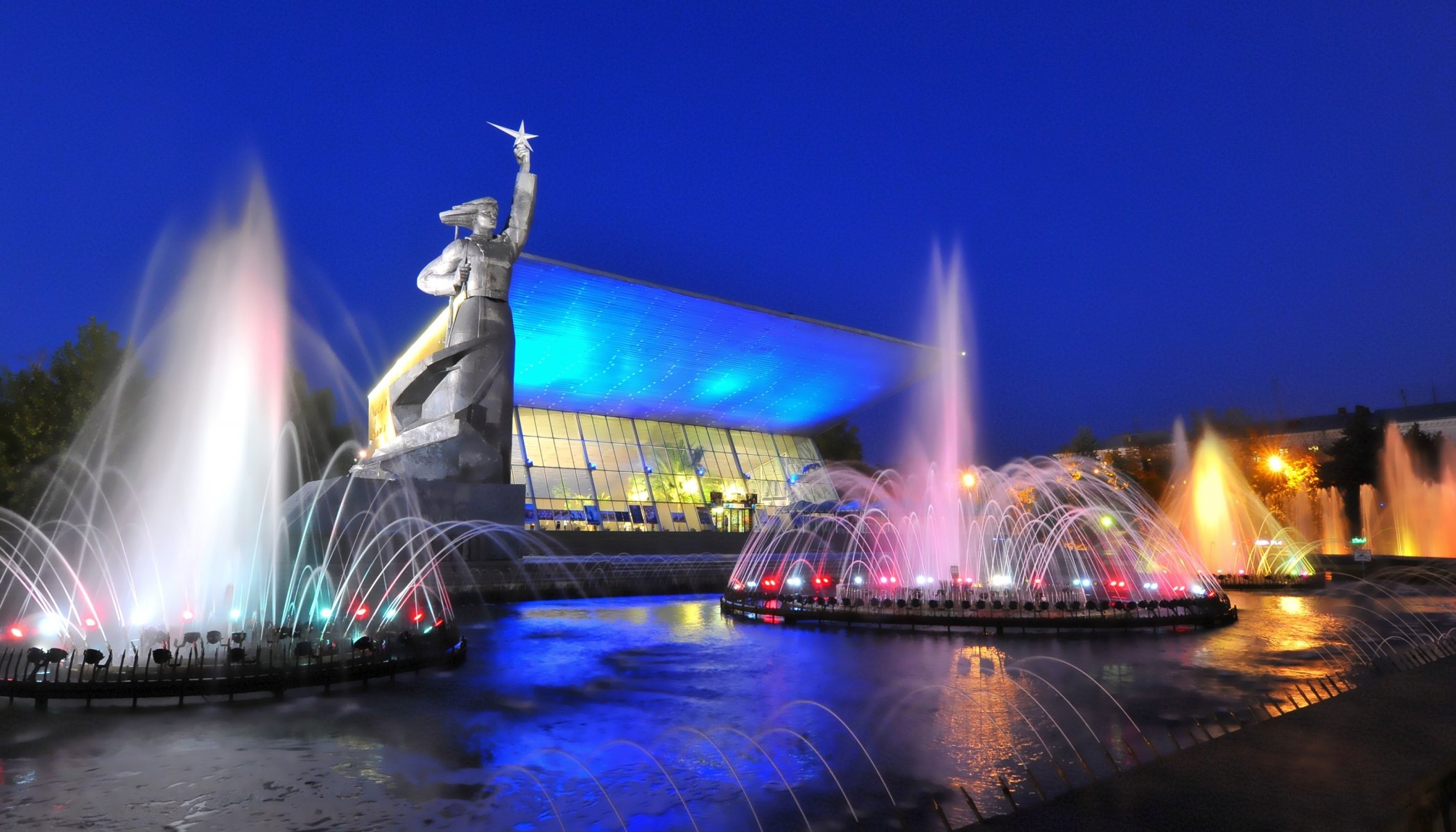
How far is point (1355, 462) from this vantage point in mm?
43531

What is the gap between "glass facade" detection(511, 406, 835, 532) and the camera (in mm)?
41500

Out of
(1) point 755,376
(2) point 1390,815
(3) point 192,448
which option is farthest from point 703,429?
(2) point 1390,815

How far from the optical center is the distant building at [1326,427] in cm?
6075

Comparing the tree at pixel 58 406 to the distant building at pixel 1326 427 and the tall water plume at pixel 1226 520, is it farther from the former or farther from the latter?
the distant building at pixel 1326 427

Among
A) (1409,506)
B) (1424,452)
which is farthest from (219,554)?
(1424,452)

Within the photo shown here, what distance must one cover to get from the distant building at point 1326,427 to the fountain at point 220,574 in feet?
166

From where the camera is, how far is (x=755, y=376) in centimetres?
4288

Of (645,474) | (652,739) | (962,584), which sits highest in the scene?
(645,474)

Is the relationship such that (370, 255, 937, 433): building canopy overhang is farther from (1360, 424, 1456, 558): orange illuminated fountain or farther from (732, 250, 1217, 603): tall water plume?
(1360, 424, 1456, 558): orange illuminated fountain

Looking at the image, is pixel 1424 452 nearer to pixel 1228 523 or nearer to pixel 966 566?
pixel 1228 523

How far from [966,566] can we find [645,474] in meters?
26.6

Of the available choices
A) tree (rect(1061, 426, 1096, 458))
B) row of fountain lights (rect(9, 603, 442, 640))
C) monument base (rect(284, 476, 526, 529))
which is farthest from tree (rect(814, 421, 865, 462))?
row of fountain lights (rect(9, 603, 442, 640))

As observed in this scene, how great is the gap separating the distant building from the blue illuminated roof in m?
23.4

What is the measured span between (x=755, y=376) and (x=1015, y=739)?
36907 millimetres
